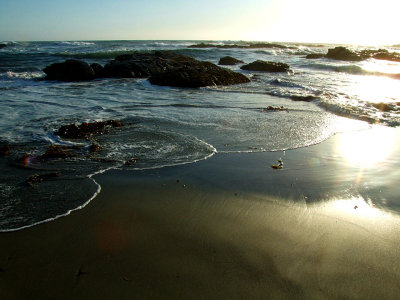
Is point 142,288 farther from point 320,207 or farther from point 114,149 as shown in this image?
point 114,149

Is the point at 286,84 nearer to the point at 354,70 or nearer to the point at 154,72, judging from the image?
the point at 154,72

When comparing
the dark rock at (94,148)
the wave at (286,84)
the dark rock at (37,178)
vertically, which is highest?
the wave at (286,84)

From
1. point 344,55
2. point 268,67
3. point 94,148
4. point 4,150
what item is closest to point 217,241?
point 94,148

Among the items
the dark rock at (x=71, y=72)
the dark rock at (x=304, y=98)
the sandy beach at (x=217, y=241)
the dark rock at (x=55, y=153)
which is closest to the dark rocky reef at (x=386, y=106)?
the dark rock at (x=304, y=98)

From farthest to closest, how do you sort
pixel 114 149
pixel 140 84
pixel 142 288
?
1. pixel 140 84
2. pixel 114 149
3. pixel 142 288

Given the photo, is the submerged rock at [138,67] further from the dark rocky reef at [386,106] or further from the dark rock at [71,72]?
the dark rocky reef at [386,106]

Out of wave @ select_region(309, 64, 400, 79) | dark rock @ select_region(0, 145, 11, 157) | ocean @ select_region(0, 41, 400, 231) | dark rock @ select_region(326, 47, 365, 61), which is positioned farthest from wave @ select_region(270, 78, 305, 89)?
dark rock @ select_region(326, 47, 365, 61)

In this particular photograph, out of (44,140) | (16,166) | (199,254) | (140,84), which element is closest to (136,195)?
(199,254)

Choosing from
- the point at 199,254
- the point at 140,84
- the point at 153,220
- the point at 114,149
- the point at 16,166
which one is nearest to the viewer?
the point at 199,254

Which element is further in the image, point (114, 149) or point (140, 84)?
point (140, 84)

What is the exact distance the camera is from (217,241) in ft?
7.94

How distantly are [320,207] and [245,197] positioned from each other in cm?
74

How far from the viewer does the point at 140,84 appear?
1224cm

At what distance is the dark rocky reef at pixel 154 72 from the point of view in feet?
39.3
